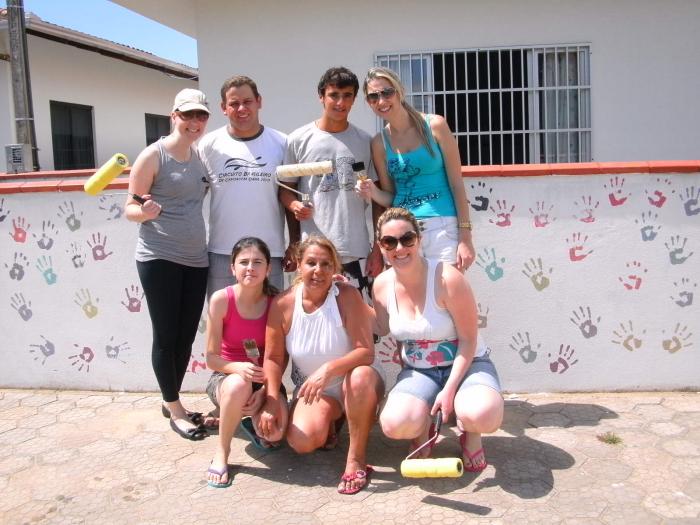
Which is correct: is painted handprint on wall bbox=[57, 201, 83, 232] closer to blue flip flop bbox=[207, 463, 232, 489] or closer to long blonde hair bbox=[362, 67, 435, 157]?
blue flip flop bbox=[207, 463, 232, 489]

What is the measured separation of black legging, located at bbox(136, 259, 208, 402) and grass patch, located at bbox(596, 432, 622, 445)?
2.37m

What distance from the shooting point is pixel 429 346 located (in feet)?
11.2

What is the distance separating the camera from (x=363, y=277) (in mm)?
3947

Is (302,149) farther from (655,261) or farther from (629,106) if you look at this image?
(629,106)

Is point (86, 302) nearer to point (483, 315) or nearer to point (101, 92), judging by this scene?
point (483, 315)

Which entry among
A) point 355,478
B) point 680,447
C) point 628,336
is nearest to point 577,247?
point 628,336

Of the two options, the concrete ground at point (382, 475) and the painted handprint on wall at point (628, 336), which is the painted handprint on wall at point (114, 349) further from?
the painted handprint on wall at point (628, 336)

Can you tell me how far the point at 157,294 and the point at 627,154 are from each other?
5834 millimetres

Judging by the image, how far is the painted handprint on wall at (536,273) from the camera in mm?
4285

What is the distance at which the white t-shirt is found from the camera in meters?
3.74

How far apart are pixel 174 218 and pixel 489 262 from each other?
6.46ft

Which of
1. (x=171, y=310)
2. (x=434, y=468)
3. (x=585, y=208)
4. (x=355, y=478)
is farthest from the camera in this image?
(x=585, y=208)

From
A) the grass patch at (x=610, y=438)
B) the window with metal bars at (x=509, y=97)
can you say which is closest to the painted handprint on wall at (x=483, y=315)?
the grass patch at (x=610, y=438)

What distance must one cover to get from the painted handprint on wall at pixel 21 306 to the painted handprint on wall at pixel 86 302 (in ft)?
1.25
